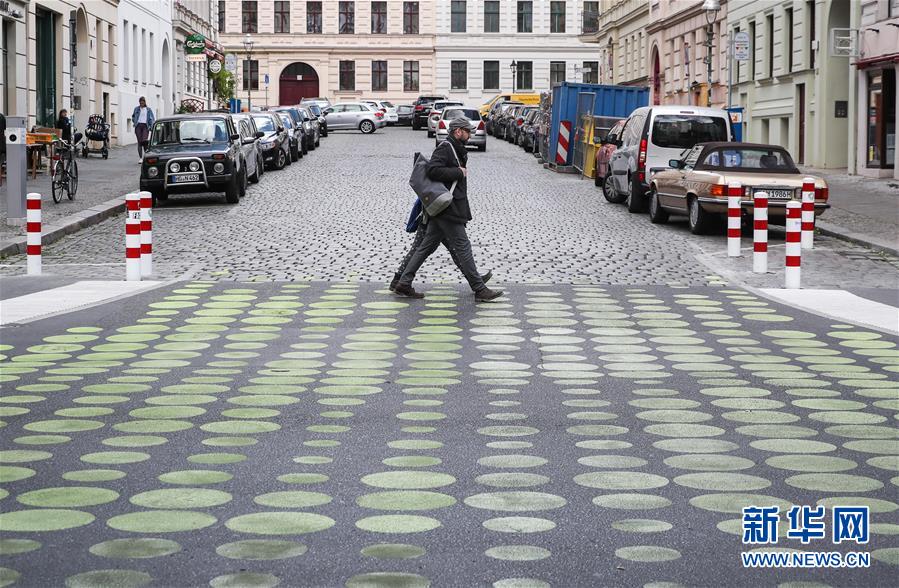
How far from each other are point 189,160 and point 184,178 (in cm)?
33

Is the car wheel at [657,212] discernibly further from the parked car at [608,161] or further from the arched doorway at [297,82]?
the arched doorway at [297,82]

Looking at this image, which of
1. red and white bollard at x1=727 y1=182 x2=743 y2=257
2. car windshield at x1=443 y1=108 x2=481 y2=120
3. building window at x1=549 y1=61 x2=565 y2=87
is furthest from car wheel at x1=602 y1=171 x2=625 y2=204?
building window at x1=549 y1=61 x2=565 y2=87

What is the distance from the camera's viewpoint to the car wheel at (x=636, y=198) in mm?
24922

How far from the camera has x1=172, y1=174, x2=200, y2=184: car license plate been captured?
26.1 m

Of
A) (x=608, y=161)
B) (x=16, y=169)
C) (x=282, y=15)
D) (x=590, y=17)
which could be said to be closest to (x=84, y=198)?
(x=16, y=169)

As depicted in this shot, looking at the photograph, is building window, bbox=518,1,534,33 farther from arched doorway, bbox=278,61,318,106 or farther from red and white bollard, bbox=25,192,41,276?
red and white bollard, bbox=25,192,41,276

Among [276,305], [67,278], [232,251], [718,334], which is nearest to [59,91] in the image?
[232,251]

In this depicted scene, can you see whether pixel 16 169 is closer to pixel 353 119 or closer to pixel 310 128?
pixel 310 128

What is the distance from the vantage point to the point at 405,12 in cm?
9994

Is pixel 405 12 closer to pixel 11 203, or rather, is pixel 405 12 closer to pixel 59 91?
pixel 59 91

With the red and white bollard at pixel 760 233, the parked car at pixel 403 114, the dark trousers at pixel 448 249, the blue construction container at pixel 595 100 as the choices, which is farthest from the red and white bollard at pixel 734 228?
the parked car at pixel 403 114

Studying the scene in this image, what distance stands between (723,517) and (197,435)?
2.86m

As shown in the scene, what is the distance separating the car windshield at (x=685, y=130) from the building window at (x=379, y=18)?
76.4m

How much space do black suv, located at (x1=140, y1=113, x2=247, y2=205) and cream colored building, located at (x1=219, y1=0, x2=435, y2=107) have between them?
238ft
